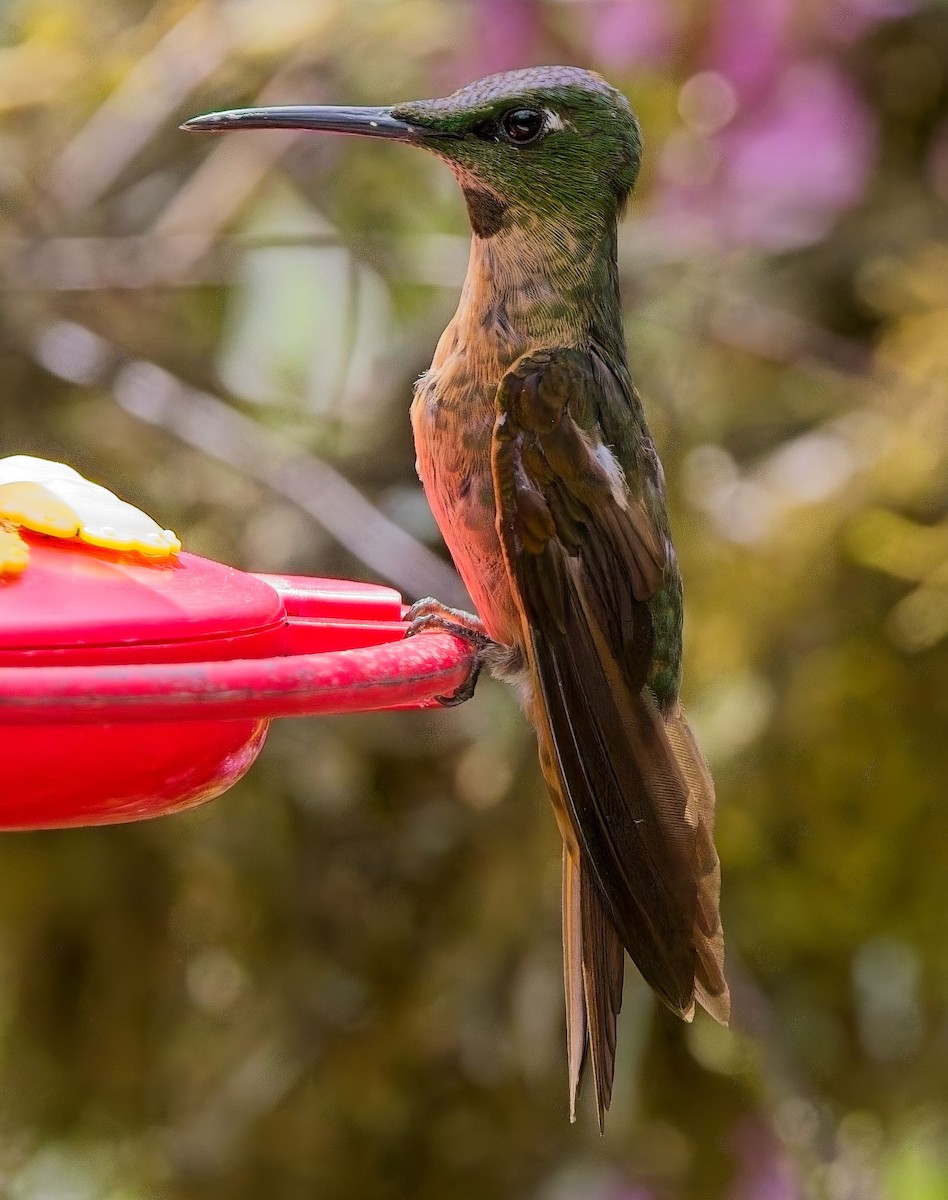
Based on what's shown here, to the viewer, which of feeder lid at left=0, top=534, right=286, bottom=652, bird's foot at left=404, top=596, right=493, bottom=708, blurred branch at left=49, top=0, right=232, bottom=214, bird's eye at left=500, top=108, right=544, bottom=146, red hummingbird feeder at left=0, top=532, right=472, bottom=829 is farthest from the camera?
blurred branch at left=49, top=0, right=232, bottom=214

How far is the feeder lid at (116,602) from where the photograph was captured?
4.98 feet

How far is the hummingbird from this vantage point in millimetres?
2027

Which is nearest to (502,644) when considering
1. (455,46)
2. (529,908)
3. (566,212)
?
(566,212)

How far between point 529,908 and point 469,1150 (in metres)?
0.57

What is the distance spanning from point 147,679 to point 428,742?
2.24m

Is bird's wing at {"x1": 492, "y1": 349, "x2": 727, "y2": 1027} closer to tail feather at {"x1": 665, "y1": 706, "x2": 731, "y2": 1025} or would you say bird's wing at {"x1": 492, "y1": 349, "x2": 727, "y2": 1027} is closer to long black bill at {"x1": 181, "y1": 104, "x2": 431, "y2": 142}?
tail feather at {"x1": 665, "y1": 706, "x2": 731, "y2": 1025}

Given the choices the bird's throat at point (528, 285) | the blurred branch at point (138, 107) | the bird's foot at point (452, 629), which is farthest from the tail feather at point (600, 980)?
the blurred branch at point (138, 107)

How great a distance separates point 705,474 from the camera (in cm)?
350

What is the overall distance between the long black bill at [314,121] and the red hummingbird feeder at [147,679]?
512 mm

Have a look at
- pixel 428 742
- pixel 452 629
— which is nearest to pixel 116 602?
pixel 452 629

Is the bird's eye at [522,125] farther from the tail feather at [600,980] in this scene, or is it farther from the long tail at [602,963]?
the tail feather at [600,980]

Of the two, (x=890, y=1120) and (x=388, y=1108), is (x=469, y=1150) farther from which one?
(x=890, y=1120)

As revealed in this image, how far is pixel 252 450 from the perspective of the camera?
10.8 feet

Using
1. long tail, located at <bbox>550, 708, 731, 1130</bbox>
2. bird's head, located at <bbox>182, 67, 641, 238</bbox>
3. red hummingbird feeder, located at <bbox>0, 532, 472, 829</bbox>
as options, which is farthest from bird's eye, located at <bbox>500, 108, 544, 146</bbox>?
long tail, located at <bbox>550, 708, 731, 1130</bbox>
